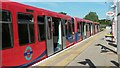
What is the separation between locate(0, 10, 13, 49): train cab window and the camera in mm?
10273

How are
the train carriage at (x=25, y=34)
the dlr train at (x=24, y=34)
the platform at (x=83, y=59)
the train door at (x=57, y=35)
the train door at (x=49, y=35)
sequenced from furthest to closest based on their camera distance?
the train door at (x=57, y=35), the train door at (x=49, y=35), the platform at (x=83, y=59), the train carriage at (x=25, y=34), the dlr train at (x=24, y=34)

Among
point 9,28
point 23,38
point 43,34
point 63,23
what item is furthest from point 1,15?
point 63,23

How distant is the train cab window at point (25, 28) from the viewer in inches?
470

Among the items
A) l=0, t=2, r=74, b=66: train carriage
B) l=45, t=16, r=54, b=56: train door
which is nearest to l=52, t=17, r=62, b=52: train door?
l=0, t=2, r=74, b=66: train carriage

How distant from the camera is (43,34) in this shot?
15.8 metres

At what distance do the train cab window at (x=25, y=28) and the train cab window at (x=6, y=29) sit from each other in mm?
946

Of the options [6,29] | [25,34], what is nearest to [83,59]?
[25,34]

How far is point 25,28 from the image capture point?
12641 millimetres

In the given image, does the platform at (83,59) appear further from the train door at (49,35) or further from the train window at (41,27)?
the train window at (41,27)

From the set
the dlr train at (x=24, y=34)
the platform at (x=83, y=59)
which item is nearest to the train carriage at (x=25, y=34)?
the dlr train at (x=24, y=34)

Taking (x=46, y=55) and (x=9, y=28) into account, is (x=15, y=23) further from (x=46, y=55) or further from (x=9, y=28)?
(x=46, y=55)

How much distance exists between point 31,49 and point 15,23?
2.29m

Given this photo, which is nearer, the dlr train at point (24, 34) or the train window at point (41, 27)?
the dlr train at point (24, 34)

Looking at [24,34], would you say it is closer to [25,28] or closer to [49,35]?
[25,28]
